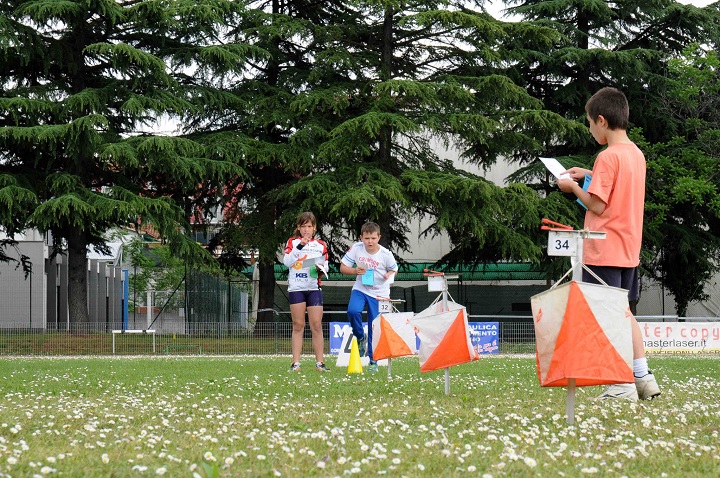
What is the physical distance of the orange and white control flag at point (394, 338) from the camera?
934cm

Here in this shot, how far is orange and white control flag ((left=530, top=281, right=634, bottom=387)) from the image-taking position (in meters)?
5.08

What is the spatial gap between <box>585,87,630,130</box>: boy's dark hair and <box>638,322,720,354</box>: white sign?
16.9 meters

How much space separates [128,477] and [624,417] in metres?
3.08

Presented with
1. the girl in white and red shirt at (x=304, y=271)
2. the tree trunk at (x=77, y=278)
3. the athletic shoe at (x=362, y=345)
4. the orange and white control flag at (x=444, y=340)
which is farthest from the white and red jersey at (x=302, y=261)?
the tree trunk at (x=77, y=278)

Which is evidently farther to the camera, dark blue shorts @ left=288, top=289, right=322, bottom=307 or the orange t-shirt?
dark blue shorts @ left=288, top=289, right=322, bottom=307

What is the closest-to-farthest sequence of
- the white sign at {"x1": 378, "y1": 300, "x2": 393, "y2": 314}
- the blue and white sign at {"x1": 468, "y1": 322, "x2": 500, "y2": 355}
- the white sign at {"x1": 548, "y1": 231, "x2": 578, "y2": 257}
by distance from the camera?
1. the white sign at {"x1": 548, "y1": 231, "x2": 578, "y2": 257}
2. the white sign at {"x1": 378, "y1": 300, "x2": 393, "y2": 314}
3. the blue and white sign at {"x1": 468, "y1": 322, "x2": 500, "y2": 355}

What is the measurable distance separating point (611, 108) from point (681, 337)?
1745 cm

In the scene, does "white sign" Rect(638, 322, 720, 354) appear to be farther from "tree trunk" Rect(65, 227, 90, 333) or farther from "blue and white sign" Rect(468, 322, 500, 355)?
"tree trunk" Rect(65, 227, 90, 333)

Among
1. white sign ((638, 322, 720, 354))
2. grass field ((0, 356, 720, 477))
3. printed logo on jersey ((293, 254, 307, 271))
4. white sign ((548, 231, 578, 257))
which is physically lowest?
white sign ((638, 322, 720, 354))

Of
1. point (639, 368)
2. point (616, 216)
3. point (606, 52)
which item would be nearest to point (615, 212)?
point (616, 216)

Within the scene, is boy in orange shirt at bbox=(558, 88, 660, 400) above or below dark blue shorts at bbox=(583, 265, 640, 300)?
above

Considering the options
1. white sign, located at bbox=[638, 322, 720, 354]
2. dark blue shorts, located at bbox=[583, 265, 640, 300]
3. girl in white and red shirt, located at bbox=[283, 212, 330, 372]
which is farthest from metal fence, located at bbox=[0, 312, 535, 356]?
dark blue shorts, located at bbox=[583, 265, 640, 300]

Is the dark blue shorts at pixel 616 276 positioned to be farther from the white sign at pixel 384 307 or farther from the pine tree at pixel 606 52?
the pine tree at pixel 606 52

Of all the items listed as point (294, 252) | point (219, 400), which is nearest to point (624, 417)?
point (219, 400)
